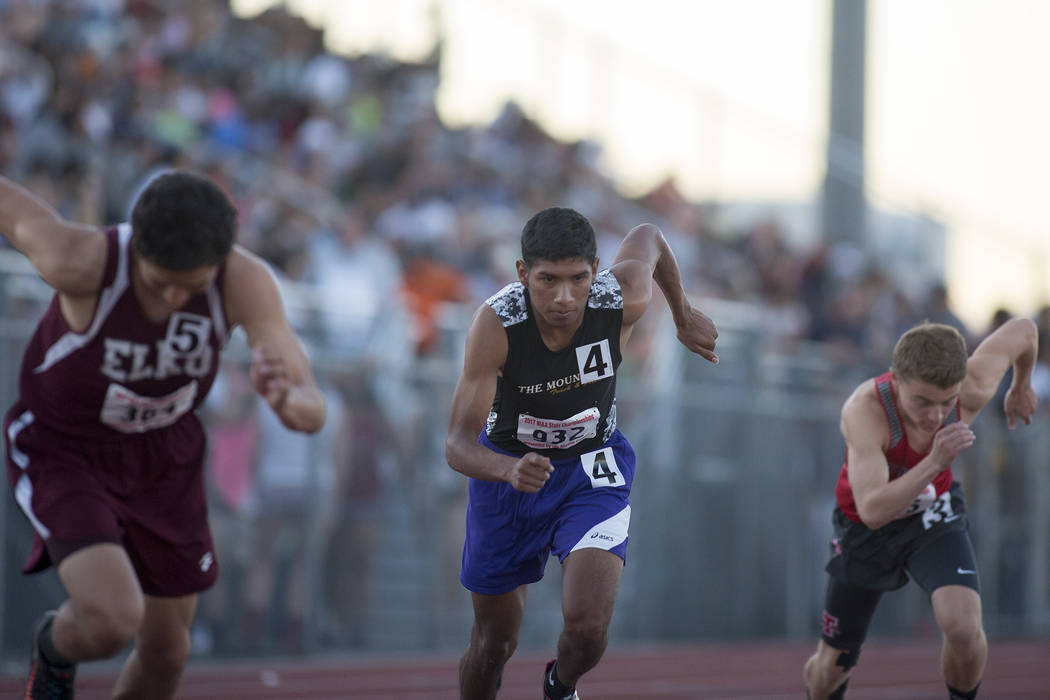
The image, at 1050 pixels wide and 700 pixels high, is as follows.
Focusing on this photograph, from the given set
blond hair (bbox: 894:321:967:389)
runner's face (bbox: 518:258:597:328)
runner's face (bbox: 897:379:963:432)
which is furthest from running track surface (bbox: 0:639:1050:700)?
runner's face (bbox: 518:258:597:328)

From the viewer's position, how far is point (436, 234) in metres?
13.8

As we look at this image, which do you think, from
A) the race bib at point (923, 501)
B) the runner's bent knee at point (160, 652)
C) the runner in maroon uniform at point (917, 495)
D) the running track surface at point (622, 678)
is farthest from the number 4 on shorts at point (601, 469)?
the running track surface at point (622, 678)

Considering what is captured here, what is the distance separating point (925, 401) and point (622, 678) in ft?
16.7

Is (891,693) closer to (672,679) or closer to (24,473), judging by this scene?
(672,679)

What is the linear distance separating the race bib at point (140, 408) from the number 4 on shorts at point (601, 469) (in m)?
1.77

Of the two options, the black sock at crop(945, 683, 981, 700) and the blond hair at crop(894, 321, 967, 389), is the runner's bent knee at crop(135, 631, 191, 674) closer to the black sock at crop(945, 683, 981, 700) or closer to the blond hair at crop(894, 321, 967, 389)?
the blond hair at crop(894, 321, 967, 389)

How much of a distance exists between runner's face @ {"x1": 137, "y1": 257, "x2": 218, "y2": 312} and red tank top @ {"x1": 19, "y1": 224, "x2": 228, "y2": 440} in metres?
0.06

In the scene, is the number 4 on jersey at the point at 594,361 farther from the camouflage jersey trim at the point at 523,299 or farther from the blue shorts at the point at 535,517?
the blue shorts at the point at 535,517

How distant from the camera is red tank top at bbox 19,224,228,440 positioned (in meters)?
5.20

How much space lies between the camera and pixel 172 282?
501cm

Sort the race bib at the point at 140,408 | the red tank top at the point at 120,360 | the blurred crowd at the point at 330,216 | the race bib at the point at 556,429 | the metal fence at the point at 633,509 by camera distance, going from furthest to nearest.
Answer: the blurred crowd at the point at 330,216 < the metal fence at the point at 633,509 < the race bib at the point at 556,429 < the race bib at the point at 140,408 < the red tank top at the point at 120,360

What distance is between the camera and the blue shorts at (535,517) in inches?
247

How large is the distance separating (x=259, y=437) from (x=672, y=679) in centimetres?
361

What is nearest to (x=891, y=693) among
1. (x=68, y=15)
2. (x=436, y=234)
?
(x=436, y=234)
